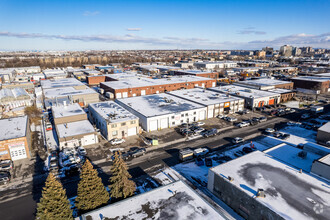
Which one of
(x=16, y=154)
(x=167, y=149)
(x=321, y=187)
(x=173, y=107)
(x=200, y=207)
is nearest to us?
(x=200, y=207)

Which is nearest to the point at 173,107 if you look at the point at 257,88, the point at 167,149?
the point at 167,149

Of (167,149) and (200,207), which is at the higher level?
(200,207)

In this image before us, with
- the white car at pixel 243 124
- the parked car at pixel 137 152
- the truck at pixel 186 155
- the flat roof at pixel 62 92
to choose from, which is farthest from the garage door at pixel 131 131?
the flat roof at pixel 62 92

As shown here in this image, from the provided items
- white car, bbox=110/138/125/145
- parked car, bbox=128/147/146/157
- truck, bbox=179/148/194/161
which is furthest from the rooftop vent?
white car, bbox=110/138/125/145

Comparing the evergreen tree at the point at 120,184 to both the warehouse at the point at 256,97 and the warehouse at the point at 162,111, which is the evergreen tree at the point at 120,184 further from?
the warehouse at the point at 256,97

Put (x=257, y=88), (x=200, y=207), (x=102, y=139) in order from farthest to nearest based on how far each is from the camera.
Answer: (x=257, y=88)
(x=102, y=139)
(x=200, y=207)

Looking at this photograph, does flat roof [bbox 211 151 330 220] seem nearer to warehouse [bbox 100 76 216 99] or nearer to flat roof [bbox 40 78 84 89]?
warehouse [bbox 100 76 216 99]

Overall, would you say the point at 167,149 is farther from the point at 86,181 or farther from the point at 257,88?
the point at 257,88
